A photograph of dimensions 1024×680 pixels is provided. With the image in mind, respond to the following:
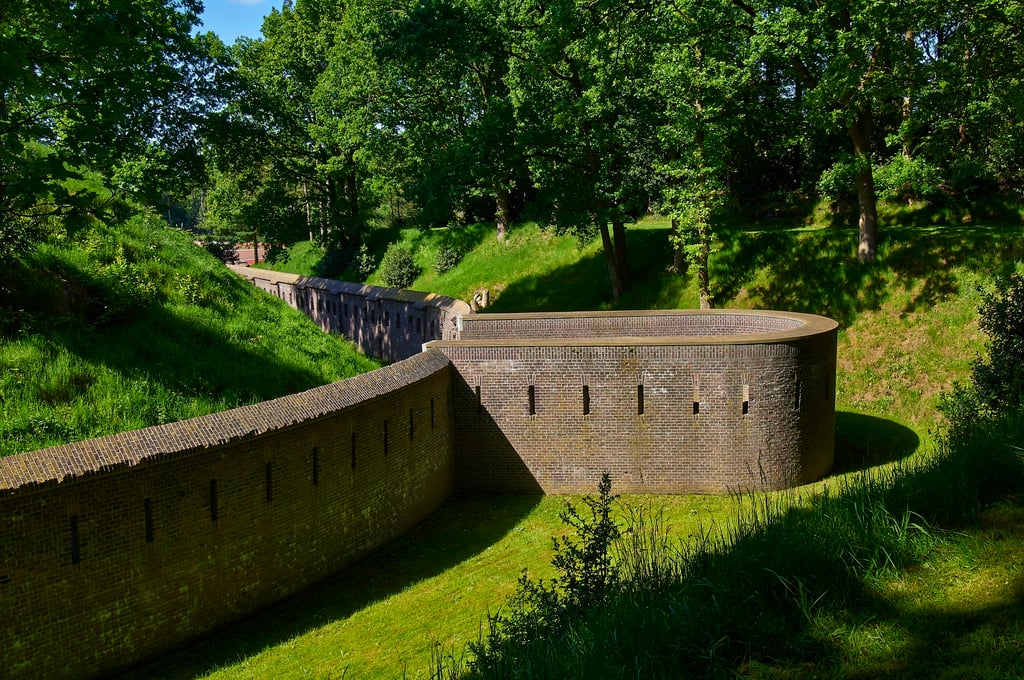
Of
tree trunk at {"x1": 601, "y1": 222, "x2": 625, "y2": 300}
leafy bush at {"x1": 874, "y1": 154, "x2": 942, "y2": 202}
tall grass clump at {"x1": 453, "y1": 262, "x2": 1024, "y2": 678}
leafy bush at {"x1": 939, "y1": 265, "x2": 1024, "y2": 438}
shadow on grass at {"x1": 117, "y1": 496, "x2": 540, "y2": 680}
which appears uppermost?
leafy bush at {"x1": 874, "y1": 154, "x2": 942, "y2": 202}

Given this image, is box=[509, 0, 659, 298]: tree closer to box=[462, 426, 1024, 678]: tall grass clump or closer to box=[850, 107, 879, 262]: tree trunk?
box=[850, 107, 879, 262]: tree trunk

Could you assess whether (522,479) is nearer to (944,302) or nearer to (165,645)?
(165,645)

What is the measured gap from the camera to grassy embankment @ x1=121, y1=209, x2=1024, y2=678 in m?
4.33

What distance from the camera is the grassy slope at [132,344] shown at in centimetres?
959

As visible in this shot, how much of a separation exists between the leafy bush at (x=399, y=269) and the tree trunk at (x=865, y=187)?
1889 cm

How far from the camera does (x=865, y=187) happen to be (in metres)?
19.8

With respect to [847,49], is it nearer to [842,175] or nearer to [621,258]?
[842,175]

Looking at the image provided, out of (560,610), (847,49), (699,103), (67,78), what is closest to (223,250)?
(699,103)

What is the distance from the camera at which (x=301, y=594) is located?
9.66 metres

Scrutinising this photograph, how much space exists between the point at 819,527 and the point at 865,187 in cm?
1662

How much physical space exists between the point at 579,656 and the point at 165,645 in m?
5.61

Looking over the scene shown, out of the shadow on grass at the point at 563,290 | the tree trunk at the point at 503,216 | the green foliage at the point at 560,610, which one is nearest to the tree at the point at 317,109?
the tree trunk at the point at 503,216

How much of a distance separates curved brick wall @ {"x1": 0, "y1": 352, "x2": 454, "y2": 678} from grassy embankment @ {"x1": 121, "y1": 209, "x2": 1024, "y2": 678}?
450mm

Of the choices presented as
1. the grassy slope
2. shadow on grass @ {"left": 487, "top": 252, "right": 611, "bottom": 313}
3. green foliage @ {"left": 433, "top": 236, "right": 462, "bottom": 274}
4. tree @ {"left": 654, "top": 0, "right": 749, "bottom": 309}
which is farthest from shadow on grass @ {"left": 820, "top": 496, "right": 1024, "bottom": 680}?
green foliage @ {"left": 433, "top": 236, "right": 462, "bottom": 274}
